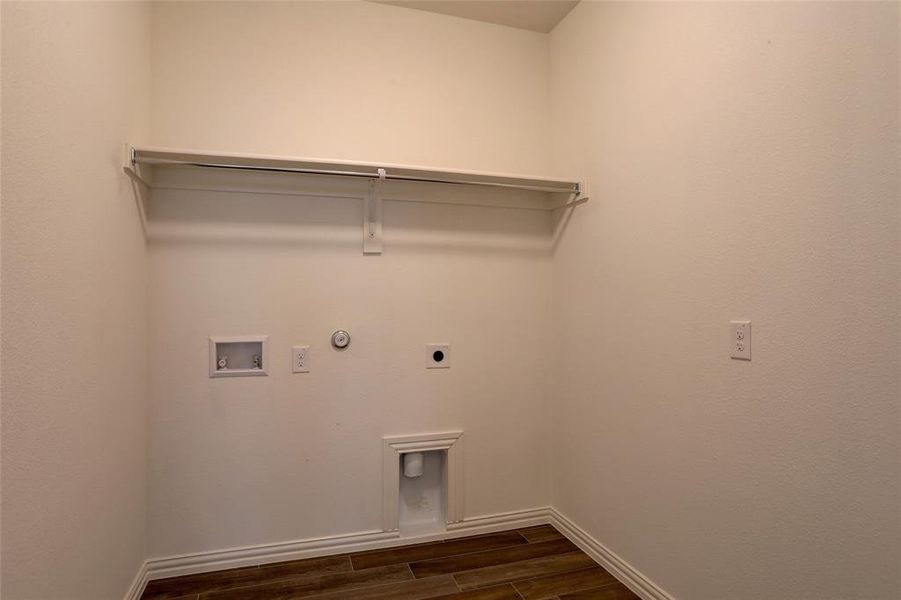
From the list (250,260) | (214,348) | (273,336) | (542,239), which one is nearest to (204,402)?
(214,348)

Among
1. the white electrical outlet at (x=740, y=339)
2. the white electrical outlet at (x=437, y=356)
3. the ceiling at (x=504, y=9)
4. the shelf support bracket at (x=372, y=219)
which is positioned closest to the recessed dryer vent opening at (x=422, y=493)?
the white electrical outlet at (x=437, y=356)

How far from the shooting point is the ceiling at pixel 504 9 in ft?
7.66

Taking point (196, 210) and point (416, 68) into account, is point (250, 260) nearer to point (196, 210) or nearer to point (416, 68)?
point (196, 210)

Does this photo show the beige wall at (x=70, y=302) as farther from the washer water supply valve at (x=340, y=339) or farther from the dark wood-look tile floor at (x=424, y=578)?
the washer water supply valve at (x=340, y=339)

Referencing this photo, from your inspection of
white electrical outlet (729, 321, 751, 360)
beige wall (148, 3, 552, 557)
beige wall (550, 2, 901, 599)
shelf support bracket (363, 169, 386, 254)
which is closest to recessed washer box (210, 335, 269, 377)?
beige wall (148, 3, 552, 557)

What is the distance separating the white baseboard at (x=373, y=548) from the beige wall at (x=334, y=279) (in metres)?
0.05

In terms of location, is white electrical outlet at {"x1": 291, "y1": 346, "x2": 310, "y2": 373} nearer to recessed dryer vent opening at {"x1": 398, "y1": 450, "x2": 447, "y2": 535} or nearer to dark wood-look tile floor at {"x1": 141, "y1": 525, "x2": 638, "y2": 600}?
recessed dryer vent opening at {"x1": 398, "y1": 450, "x2": 447, "y2": 535}

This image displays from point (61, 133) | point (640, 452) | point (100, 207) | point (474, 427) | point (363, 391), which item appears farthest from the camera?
point (474, 427)

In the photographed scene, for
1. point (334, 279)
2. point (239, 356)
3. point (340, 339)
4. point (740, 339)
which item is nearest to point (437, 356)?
point (340, 339)

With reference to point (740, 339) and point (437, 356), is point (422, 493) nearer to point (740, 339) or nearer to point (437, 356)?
point (437, 356)

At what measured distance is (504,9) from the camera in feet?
7.83

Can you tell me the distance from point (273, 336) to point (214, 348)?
0.25m

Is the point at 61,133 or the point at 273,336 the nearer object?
the point at 61,133

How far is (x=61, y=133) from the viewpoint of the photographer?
128cm
